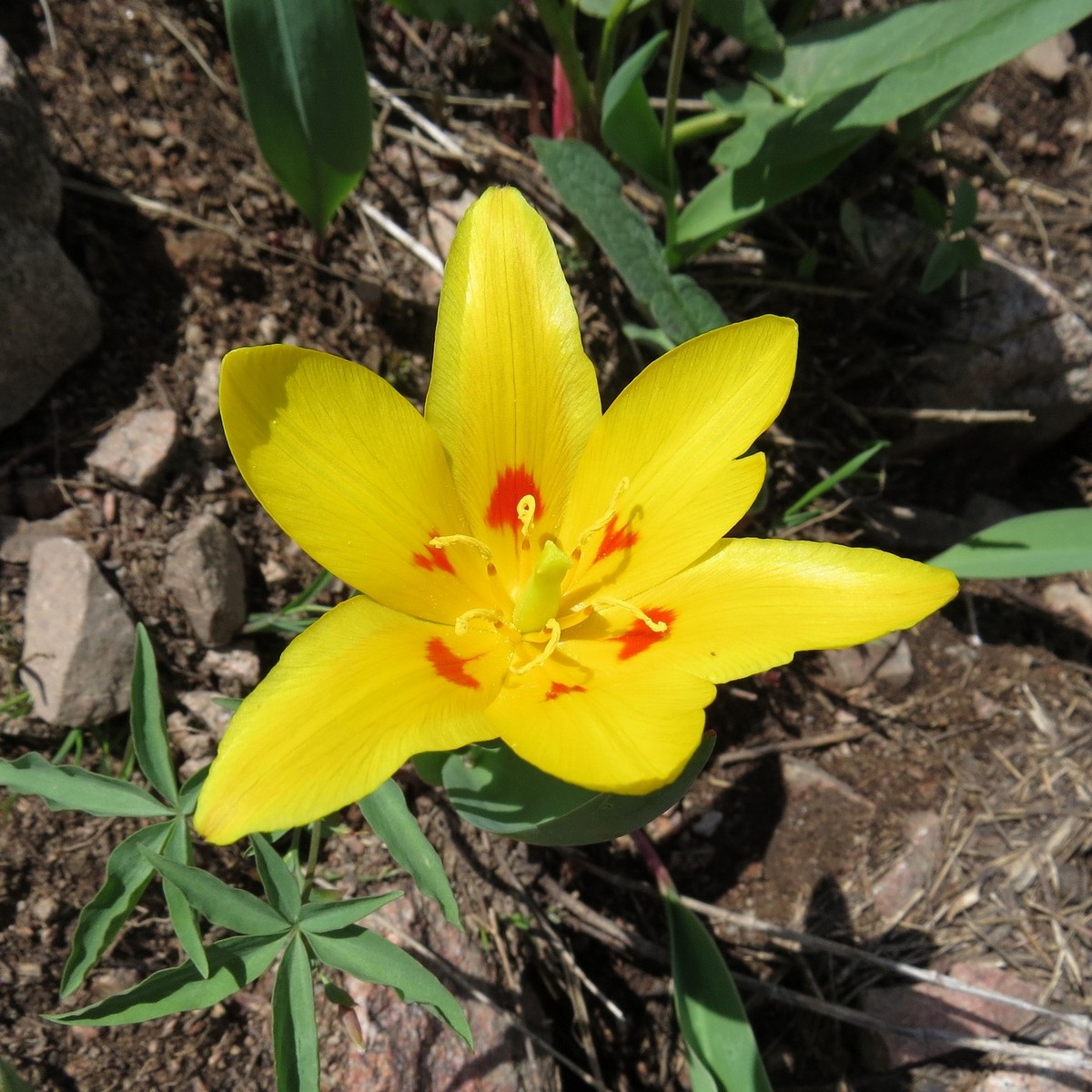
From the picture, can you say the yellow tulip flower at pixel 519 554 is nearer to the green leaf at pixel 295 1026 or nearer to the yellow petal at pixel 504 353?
the yellow petal at pixel 504 353

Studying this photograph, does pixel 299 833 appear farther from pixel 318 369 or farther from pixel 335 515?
pixel 318 369

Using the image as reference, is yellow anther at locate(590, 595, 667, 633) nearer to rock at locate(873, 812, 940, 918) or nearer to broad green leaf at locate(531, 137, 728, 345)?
broad green leaf at locate(531, 137, 728, 345)

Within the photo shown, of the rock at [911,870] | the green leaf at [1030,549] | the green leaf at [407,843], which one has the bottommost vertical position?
the rock at [911,870]

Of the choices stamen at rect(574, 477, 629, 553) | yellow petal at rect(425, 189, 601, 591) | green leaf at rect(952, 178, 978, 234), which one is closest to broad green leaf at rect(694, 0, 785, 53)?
green leaf at rect(952, 178, 978, 234)

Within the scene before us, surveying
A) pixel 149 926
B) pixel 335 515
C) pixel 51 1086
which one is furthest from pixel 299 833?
pixel 335 515

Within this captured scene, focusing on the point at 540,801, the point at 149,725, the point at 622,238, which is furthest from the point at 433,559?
the point at 622,238

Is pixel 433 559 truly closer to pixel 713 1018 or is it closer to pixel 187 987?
pixel 187 987

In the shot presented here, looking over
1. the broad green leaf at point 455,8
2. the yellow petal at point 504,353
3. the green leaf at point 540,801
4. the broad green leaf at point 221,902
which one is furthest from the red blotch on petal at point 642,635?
the broad green leaf at point 455,8
